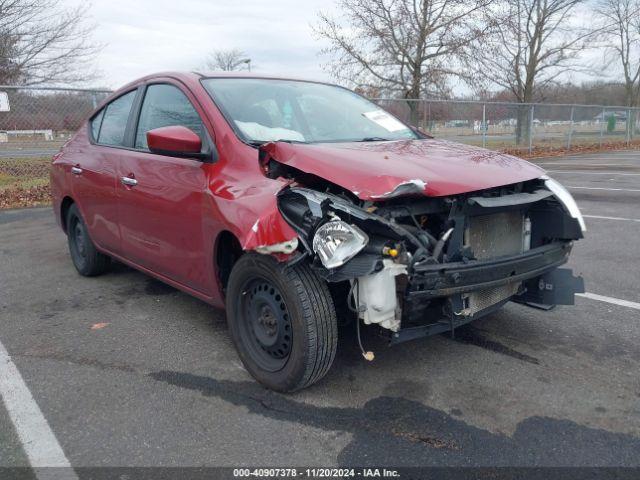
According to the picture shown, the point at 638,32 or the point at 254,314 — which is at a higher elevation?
the point at 638,32

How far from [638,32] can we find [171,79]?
40.2 metres

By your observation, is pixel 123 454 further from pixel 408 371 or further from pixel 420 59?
pixel 420 59

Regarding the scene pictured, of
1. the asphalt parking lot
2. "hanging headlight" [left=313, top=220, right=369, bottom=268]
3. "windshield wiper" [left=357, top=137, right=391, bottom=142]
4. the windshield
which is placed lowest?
the asphalt parking lot

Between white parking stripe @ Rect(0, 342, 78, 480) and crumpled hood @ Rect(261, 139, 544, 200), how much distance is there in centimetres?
177

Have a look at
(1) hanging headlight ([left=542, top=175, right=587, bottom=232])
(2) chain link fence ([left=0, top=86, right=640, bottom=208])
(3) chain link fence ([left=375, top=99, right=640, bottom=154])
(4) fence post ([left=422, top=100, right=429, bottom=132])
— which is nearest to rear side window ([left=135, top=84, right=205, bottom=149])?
(1) hanging headlight ([left=542, top=175, right=587, bottom=232])

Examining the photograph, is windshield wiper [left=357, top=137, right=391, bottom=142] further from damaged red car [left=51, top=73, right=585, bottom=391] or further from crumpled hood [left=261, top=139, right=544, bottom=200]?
crumpled hood [left=261, top=139, right=544, bottom=200]

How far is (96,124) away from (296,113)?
2.24 metres

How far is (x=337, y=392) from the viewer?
9.81 ft

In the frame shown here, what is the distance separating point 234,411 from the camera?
9.23ft

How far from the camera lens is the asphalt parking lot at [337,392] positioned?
248 cm

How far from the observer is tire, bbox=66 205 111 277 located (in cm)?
506

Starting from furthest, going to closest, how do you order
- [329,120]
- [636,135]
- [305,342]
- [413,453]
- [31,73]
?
1. [636,135]
2. [31,73]
3. [329,120]
4. [305,342]
5. [413,453]

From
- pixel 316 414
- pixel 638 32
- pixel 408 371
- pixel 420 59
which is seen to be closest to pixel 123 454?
pixel 316 414

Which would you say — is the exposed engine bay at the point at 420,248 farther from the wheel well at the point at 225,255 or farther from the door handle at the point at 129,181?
the door handle at the point at 129,181
